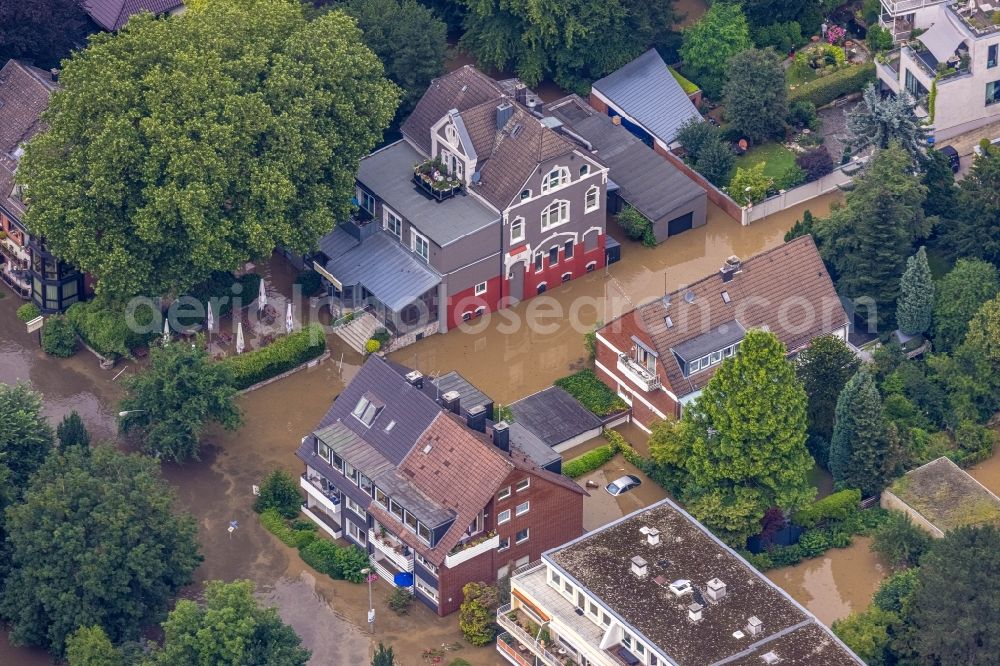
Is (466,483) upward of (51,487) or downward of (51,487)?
downward

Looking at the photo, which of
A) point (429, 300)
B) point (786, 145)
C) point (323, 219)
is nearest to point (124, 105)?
point (323, 219)

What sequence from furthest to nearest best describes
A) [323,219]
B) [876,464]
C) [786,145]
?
[786,145] → [323,219] → [876,464]

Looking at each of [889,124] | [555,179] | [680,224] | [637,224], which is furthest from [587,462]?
[889,124]

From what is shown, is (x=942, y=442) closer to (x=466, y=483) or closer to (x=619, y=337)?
(x=619, y=337)

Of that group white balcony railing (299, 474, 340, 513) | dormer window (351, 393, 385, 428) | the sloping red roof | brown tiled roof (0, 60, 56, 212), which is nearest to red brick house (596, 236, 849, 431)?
dormer window (351, 393, 385, 428)

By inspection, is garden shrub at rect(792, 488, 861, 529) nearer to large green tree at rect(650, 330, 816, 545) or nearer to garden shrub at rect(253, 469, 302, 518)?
large green tree at rect(650, 330, 816, 545)

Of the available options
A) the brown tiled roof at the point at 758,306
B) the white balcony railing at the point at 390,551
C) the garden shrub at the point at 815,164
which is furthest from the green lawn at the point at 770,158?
the white balcony railing at the point at 390,551

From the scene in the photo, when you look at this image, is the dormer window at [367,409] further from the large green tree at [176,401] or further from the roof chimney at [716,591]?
the roof chimney at [716,591]

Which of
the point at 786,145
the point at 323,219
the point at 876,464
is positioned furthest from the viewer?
the point at 786,145
